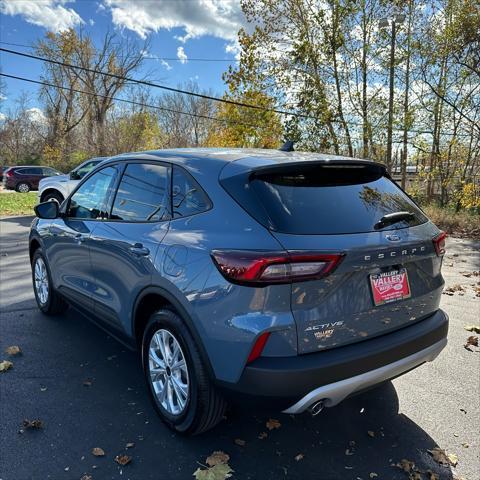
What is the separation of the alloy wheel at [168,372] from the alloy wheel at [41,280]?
2.34m

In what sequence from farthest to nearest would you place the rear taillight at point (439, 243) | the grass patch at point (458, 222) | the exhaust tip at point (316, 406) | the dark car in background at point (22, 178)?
1. the dark car in background at point (22, 178)
2. the grass patch at point (458, 222)
3. the rear taillight at point (439, 243)
4. the exhaust tip at point (316, 406)

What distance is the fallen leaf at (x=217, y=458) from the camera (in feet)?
7.96

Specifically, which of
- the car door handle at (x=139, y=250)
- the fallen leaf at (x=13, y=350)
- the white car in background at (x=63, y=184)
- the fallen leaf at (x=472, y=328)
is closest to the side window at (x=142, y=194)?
the car door handle at (x=139, y=250)

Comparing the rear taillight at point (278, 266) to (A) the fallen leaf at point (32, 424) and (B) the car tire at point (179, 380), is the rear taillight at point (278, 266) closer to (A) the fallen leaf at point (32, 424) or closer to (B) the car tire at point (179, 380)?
(B) the car tire at point (179, 380)

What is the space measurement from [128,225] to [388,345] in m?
1.87

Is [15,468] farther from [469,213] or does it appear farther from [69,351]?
[469,213]

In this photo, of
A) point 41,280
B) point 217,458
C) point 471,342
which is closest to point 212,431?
point 217,458

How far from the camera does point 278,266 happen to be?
2062 mm

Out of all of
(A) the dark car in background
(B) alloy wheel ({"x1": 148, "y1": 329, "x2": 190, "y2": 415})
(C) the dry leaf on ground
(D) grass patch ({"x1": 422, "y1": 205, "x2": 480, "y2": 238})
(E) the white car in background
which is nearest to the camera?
(B) alloy wheel ({"x1": 148, "y1": 329, "x2": 190, "y2": 415})

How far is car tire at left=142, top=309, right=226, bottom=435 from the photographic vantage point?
240 centimetres

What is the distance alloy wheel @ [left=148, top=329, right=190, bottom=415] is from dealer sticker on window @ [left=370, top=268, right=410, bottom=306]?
1.17 meters

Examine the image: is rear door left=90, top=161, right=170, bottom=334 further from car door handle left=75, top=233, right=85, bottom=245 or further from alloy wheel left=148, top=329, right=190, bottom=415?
alloy wheel left=148, top=329, right=190, bottom=415

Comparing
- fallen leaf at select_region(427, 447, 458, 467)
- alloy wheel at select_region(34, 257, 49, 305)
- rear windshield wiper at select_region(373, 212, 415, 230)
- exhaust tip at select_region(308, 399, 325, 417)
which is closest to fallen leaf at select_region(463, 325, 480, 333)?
fallen leaf at select_region(427, 447, 458, 467)

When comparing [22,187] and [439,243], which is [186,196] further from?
[22,187]
